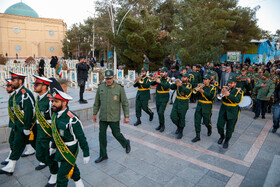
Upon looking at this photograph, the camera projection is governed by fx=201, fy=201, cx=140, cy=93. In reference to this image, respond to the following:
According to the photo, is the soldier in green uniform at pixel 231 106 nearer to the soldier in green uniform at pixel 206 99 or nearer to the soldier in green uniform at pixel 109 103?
the soldier in green uniform at pixel 206 99

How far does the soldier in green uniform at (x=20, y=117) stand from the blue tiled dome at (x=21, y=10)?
56822 millimetres

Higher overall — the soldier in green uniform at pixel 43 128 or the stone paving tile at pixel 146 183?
the soldier in green uniform at pixel 43 128

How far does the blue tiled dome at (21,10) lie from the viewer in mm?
50044

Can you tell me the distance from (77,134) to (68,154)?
1.12ft

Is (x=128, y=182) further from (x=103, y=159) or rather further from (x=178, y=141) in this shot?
(x=178, y=141)

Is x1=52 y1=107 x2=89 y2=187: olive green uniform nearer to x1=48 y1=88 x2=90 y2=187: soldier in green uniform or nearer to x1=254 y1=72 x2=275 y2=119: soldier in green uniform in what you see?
x1=48 y1=88 x2=90 y2=187: soldier in green uniform

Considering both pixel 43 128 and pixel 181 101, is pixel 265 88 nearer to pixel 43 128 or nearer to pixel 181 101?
pixel 181 101

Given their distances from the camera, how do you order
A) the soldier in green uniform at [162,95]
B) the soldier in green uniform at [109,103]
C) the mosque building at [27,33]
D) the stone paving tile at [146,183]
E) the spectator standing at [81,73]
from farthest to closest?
the mosque building at [27,33], the spectator standing at [81,73], the soldier in green uniform at [162,95], the soldier in green uniform at [109,103], the stone paving tile at [146,183]

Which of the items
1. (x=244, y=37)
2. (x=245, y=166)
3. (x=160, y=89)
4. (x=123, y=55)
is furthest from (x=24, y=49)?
(x=245, y=166)

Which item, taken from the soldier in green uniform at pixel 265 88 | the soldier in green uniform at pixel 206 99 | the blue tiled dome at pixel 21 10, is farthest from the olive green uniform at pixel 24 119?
the blue tiled dome at pixel 21 10

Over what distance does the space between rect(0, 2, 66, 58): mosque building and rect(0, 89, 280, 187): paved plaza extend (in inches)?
1957

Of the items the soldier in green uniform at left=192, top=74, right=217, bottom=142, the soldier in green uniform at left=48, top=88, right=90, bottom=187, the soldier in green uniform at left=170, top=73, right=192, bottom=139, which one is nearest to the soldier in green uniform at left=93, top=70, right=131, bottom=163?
the soldier in green uniform at left=48, top=88, right=90, bottom=187

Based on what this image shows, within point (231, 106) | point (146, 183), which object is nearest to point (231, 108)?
point (231, 106)

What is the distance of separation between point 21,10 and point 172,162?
59.4 meters
